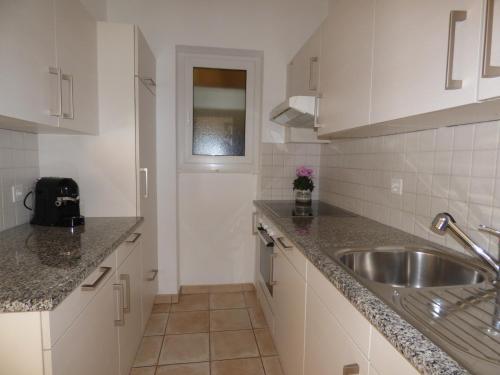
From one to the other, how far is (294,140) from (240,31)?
3.50 ft

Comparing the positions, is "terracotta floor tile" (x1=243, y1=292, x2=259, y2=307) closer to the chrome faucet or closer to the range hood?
the range hood


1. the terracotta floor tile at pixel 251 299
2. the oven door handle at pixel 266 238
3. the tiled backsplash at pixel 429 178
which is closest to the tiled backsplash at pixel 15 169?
the oven door handle at pixel 266 238

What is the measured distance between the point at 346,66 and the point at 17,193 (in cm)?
189

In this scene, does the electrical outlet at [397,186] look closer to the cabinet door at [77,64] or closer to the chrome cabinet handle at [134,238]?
the chrome cabinet handle at [134,238]

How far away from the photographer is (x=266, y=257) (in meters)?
2.27

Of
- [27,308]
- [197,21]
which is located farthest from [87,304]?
[197,21]

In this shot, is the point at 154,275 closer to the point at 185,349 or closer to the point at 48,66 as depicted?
the point at 185,349

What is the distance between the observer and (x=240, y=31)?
2.56 m

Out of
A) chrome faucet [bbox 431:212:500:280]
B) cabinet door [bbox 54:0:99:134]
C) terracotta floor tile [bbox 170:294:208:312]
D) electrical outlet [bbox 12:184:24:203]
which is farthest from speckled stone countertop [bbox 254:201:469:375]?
electrical outlet [bbox 12:184:24:203]

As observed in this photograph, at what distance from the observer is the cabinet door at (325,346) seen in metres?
0.90

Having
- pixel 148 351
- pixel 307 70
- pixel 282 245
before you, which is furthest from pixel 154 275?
pixel 307 70

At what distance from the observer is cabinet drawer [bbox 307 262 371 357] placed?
0.83 meters

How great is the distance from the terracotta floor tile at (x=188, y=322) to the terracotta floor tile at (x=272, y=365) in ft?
1.80

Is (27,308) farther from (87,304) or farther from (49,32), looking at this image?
(49,32)
